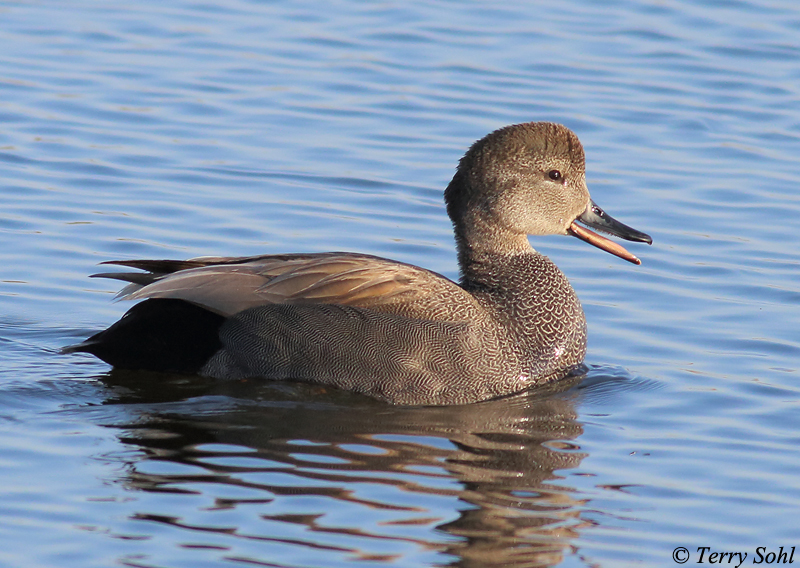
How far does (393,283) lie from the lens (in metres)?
7.39

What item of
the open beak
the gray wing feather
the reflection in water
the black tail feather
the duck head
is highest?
the duck head

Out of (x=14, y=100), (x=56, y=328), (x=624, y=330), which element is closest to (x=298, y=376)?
(x=56, y=328)

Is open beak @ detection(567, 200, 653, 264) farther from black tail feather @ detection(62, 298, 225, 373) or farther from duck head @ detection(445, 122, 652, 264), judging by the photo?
black tail feather @ detection(62, 298, 225, 373)

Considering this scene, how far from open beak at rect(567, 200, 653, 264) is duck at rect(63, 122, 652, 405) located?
1.86 feet

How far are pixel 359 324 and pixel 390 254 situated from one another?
2.37 meters

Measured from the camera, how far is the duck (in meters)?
7.24

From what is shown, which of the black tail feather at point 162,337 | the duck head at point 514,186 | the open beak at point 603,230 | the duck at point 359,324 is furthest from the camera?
the open beak at point 603,230

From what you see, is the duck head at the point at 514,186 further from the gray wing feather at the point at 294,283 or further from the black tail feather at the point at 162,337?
the black tail feather at the point at 162,337

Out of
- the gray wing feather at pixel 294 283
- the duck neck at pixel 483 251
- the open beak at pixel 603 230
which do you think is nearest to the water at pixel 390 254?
the gray wing feather at pixel 294 283

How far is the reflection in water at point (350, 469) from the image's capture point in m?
5.65

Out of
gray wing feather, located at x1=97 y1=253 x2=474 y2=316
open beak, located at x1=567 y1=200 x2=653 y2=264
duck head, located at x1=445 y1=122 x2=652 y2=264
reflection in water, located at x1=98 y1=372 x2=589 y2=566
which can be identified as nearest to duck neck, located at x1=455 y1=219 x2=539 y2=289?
duck head, located at x1=445 y1=122 x2=652 y2=264

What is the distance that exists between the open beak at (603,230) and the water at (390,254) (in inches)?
23.4

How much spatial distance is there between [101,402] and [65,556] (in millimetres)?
1867

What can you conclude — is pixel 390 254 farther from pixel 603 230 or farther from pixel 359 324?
pixel 359 324
